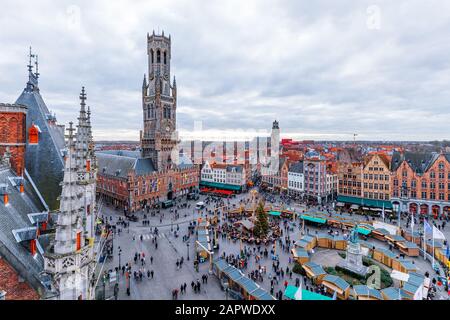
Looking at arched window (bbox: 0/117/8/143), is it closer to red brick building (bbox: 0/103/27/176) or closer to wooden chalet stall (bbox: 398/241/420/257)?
red brick building (bbox: 0/103/27/176)

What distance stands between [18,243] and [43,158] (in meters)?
9.49

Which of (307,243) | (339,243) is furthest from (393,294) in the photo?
(339,243)

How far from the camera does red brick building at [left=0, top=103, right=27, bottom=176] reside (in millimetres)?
17625

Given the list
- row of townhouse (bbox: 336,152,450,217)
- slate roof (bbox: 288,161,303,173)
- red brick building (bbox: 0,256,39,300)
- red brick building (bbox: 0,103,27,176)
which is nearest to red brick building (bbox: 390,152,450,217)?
row of townhouse (bbox: 336,152,450,217)

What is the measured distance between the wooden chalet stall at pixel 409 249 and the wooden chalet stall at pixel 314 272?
12657 millimetres

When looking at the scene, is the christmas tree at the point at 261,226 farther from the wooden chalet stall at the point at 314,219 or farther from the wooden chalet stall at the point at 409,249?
the wooden chalet stall at the point at 409,249

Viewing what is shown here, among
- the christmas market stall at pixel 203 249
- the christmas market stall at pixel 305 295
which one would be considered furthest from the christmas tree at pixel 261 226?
the christmas market stall at pixel 305 295

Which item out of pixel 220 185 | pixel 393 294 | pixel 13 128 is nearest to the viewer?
pixel 13 128

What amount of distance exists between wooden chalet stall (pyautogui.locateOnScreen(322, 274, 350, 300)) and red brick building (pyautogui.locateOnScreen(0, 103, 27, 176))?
1005 inches

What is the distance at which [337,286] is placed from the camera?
2070 cm

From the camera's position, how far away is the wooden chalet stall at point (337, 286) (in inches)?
803

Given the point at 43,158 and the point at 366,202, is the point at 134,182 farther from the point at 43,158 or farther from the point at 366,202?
the point at 366,202

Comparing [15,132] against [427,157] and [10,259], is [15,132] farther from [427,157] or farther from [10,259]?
[427,157]
